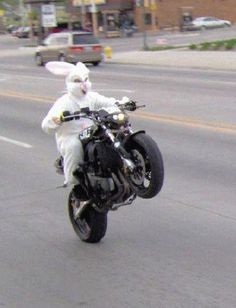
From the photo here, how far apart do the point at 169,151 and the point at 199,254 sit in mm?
5259

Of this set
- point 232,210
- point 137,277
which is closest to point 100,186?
point 137,277

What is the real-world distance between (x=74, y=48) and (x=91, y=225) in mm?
29545

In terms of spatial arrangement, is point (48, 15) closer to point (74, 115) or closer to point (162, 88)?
point (162, 88)

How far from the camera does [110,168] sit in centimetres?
614

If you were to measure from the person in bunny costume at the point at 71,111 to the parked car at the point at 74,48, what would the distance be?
28382 millimetres

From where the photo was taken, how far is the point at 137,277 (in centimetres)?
554

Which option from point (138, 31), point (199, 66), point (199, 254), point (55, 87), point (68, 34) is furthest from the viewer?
point (138, 31)

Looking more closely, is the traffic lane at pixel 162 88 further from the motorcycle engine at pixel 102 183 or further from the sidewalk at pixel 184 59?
the motorcycle engine at pixel 102 183

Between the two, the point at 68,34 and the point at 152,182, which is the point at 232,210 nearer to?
the point at 152,182

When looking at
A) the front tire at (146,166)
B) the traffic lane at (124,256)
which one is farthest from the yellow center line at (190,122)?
the front tire at (146,166)

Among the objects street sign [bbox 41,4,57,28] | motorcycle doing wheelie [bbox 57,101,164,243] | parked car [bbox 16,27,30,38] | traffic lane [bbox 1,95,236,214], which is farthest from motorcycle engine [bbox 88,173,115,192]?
parked car [bbox 16,27,30,38]

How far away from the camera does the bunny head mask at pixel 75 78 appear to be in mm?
6418

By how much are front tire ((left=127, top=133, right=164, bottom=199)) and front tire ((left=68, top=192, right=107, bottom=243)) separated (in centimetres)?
71

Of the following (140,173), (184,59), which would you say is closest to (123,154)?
(140,173)
